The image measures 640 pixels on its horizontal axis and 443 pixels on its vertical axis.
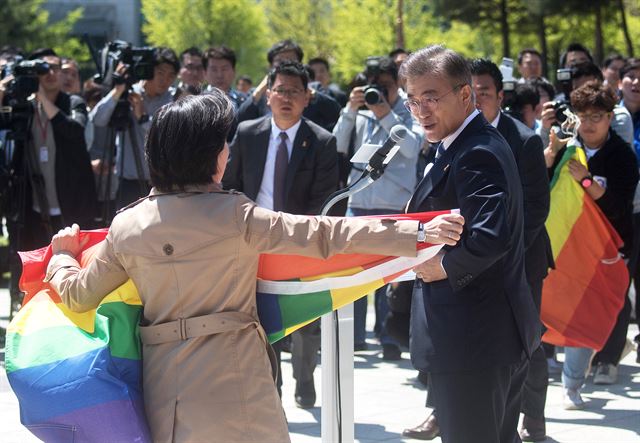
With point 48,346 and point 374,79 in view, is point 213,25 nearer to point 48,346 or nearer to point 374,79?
point 374,79

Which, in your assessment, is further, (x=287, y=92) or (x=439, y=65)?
(x=287, y=92)

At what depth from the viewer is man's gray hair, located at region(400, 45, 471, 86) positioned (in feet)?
13.3

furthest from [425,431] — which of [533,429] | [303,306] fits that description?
[303,306]

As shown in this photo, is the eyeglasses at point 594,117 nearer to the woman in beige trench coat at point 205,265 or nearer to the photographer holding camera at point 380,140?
the photographer holding camera at point 380,140

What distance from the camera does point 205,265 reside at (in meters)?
3.40

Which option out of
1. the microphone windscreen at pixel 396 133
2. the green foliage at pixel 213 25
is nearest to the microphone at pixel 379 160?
the microphone windscreen at pixel 396 133

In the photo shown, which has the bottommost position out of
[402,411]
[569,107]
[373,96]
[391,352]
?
[391,352]

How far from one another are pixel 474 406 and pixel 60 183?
564 cm

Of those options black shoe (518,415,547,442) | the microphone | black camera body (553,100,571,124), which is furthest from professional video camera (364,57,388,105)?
the microphone

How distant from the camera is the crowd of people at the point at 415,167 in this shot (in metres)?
3.95

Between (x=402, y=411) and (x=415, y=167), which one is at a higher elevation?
(x=415, y=167)

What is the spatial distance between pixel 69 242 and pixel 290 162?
3.02 m

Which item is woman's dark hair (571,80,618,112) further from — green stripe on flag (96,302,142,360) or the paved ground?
green stripe on flag (96,302,142,360)

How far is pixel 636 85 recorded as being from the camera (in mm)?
9297
